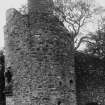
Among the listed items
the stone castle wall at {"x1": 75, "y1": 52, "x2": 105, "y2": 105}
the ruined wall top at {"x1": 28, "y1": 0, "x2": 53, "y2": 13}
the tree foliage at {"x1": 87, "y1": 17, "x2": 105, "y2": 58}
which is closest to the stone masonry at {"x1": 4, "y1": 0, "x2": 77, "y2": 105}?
the ruined wall top at {"x1": 28, "y1": 0, "x2": 53, "y2": 13}

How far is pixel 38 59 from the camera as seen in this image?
11.5 meters

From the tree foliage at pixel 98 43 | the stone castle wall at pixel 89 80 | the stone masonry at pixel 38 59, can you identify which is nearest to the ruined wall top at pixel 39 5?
the stone masonry at pixel 38 59

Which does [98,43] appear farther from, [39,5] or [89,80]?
[39,5]

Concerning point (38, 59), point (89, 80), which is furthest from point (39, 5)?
point (89, 80)

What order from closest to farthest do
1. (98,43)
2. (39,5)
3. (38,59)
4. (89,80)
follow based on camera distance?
(38,59)
(39,5)
(89,80)
(98,43)

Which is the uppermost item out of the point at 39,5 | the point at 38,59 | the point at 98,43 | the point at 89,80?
the point at 39,5

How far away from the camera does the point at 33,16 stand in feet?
39.0

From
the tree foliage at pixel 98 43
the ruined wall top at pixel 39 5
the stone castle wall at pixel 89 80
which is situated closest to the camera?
the ruined wall top at pixel 39 5

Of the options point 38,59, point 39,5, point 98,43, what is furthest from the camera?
point 98,43

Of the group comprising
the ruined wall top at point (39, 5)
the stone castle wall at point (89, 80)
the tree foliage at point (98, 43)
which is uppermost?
the ruined wall top at point (39, 5)

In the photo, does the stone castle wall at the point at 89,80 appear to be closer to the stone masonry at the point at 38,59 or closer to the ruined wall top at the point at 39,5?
the stone masonry at the point at 38,59

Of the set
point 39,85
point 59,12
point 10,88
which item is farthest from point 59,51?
point 59,12

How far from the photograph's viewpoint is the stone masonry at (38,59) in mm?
11422

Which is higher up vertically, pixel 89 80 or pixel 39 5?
pixel 39 5
